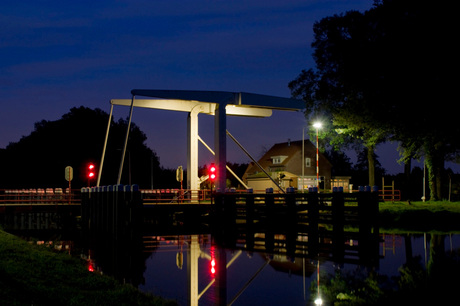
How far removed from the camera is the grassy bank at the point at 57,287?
693 cm

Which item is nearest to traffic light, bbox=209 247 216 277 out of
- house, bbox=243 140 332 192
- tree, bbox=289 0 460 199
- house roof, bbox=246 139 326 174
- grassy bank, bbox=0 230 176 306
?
grassy bank, bbox=0 230 176 306

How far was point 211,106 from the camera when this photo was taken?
84.2ft

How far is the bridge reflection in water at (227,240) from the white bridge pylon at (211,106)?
197cm

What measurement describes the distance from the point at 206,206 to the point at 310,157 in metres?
44.3

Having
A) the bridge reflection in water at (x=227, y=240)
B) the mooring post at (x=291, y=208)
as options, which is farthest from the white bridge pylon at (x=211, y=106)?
the mooring post at (x=291, y=208)

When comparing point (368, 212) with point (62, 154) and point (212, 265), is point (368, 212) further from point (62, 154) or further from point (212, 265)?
point (62, 154)

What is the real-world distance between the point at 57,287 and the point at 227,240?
9365mm

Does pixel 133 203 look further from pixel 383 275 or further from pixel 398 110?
pixel 398 110

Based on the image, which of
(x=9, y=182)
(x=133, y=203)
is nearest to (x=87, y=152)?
(x=9, y=182)

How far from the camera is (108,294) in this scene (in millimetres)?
7555

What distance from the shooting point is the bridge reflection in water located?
10.5m

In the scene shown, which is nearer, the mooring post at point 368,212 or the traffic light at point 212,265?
the traffic light at point 212,265

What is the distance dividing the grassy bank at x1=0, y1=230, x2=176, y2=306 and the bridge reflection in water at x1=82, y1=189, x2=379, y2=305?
0.83 m

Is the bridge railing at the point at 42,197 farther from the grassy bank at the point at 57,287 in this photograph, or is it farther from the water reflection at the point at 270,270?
the grassy bank at the point at 57,287
